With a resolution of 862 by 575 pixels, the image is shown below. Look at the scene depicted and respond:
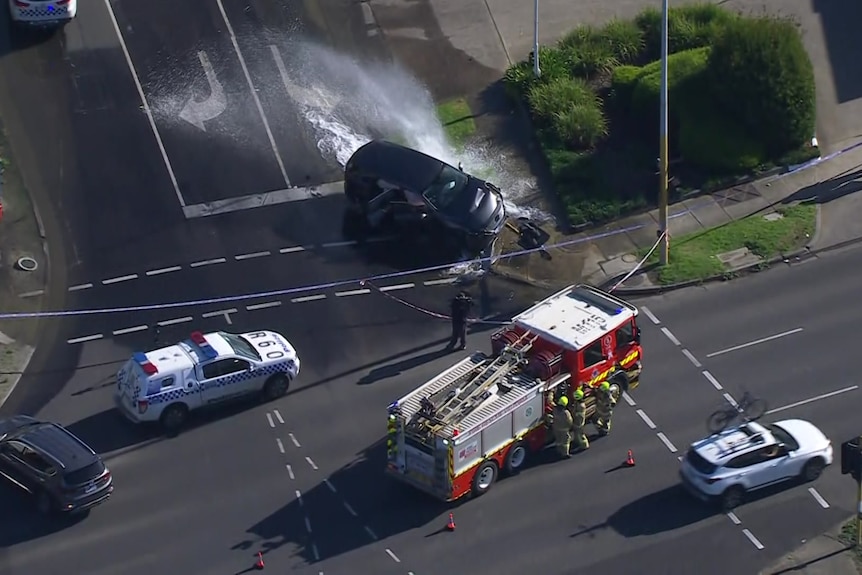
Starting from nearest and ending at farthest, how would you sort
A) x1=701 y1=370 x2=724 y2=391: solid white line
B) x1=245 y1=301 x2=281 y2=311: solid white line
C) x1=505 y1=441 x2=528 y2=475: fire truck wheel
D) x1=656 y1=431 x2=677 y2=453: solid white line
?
x1=505 y1=441 x2=528 y2=475: fire truck wheel → x1=656 y1=431 x2=677 y2=453: solid white line → x1=701 y1=370 x2=724 y2=391: solid white line → x1=245 y1=301 x2=281 y2=311: solid white line

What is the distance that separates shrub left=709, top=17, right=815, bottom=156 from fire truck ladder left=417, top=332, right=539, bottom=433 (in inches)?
567

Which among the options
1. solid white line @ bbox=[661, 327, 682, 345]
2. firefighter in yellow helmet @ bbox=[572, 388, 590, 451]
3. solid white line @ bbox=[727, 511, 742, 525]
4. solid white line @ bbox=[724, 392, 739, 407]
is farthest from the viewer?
solid white line @ bbox=[661, 327, 682, 345]

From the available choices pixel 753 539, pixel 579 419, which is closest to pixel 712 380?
pixel 579 419

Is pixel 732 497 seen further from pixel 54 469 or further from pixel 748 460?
pixel 54 469

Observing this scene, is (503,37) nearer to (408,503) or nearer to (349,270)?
(349,270)

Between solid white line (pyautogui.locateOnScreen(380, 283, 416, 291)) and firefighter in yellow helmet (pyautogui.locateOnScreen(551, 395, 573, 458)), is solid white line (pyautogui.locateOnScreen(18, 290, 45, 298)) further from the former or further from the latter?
firefighter in yellow helmet (pyautogui.locateOnScreen(551, 395, 573, 458))

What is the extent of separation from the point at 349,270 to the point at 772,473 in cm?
1383

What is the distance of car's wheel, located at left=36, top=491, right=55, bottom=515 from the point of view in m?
32.3

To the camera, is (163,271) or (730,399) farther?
(163,271)

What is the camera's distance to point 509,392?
3291cm

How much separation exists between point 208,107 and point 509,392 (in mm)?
18479

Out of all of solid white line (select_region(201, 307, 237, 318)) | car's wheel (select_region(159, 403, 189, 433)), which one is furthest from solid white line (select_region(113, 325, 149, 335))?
car's wheel (select_region(159, 403, 189, 433))

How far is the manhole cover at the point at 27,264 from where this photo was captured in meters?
40.8

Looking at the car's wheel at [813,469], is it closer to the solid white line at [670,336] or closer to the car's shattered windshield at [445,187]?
the solid white line at [670,336]
